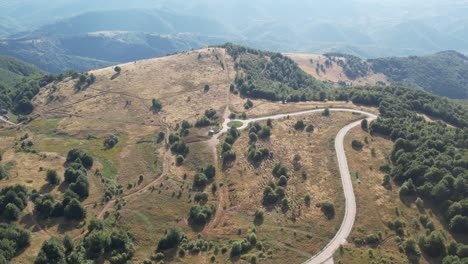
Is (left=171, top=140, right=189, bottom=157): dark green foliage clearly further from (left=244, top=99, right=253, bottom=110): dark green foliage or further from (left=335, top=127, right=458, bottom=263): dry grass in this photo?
(left=335, top=127, right=458, bottom=263): dry grass

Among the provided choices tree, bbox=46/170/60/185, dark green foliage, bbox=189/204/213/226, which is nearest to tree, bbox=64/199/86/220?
tree, bbox=46/170/60/185

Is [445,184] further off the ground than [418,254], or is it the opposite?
[445,184]

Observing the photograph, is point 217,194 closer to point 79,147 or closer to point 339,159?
point 339,159

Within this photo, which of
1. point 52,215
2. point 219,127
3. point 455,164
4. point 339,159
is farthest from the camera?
point 219,127

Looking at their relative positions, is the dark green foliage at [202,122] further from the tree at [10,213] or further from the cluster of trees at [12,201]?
the tree at [10,213]

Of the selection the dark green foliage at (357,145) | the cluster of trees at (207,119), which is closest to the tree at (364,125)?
the dark green foliage at (357,145)

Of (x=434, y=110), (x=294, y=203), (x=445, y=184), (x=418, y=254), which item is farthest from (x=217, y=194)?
(x=434, y=110)
